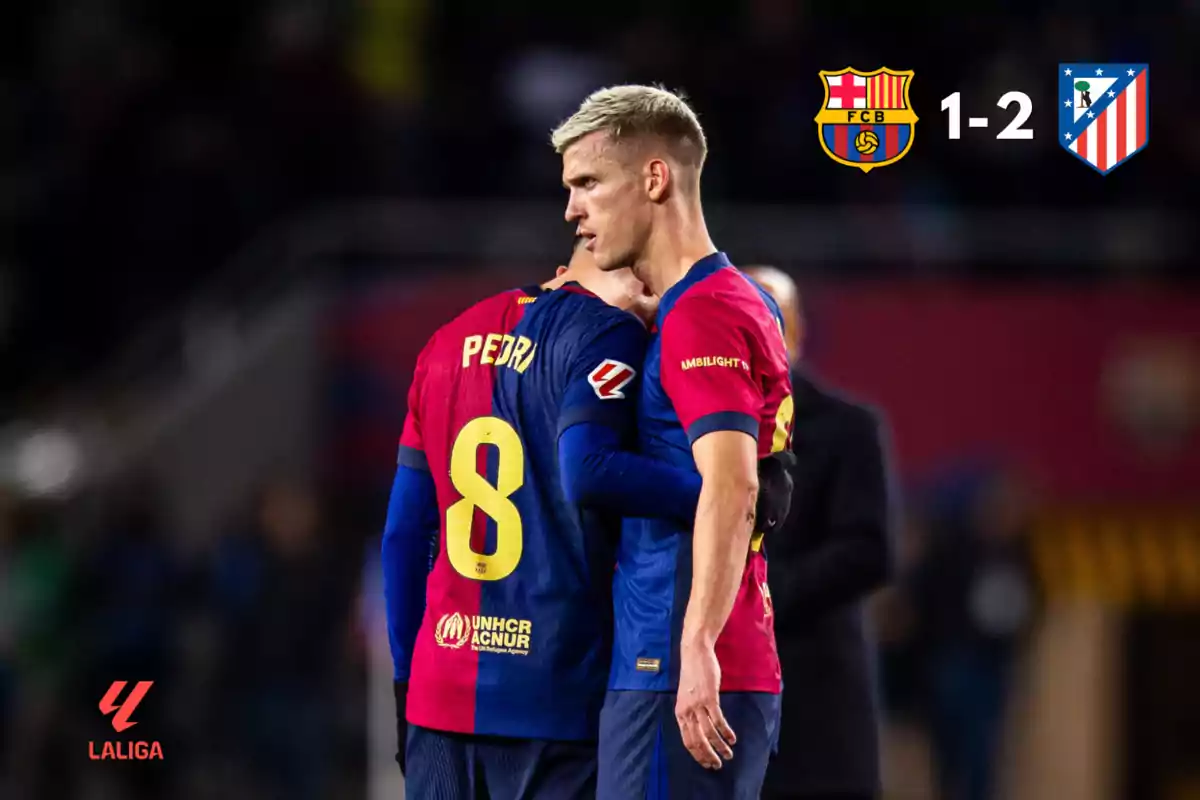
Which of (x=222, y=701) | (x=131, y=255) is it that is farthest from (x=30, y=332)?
(x=222, y=701)

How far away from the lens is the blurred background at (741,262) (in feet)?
44.7

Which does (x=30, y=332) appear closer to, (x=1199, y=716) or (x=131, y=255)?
(x=131, y=255)

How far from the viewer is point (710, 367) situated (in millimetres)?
4770

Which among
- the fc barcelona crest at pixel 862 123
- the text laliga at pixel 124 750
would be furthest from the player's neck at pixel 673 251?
the text laliga at pixel 124 750

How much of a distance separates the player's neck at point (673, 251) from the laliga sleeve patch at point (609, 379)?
0.23 m

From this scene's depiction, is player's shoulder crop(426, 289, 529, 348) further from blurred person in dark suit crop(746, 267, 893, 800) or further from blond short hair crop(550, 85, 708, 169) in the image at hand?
blurred person in dark suit crop(746, 267, 893, 800)

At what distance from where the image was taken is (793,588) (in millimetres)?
6117

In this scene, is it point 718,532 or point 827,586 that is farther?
point 827,586

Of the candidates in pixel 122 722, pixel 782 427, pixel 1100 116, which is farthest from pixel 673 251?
pixel 122 722

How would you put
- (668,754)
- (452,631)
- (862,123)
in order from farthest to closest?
(862,123), (452,631), (668,754)

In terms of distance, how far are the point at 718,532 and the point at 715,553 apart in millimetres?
47

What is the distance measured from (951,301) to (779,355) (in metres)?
9.24

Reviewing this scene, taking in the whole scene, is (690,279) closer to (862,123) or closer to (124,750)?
(862,123)

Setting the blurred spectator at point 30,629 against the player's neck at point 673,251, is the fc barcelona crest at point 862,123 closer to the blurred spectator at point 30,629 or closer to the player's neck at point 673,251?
the player's neck at point 673,251
